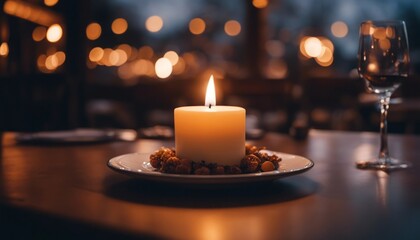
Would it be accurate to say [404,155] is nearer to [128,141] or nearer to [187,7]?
[128,141]

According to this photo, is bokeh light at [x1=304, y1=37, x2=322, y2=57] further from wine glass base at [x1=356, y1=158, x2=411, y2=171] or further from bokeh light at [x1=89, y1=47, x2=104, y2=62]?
wine glass base at [x1=356, y1=158, x2=411, y2=171]

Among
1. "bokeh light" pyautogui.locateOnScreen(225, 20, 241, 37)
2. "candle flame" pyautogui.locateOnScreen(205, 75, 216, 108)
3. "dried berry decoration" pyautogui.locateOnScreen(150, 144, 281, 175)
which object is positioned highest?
"bokeh light" pyautogui.locateOnScreen(225, 20, 241, 37)

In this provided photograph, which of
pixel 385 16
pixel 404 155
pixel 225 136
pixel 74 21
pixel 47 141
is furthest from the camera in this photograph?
pixel 385 16

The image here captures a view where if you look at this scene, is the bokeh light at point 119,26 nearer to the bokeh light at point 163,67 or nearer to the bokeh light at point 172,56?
the bokeh light at point 172,56

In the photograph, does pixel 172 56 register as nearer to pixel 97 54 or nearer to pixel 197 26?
pixel 197 26

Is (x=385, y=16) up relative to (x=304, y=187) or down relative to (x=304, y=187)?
up

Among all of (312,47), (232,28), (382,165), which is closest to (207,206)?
(382,165)

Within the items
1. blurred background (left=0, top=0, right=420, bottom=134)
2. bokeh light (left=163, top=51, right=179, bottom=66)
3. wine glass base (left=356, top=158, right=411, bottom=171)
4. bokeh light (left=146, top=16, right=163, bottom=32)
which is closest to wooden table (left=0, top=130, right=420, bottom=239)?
wine glass base (left=356, top=158, right=411, bottom=171)

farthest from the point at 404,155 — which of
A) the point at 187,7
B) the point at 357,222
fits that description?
the point at 187,7
